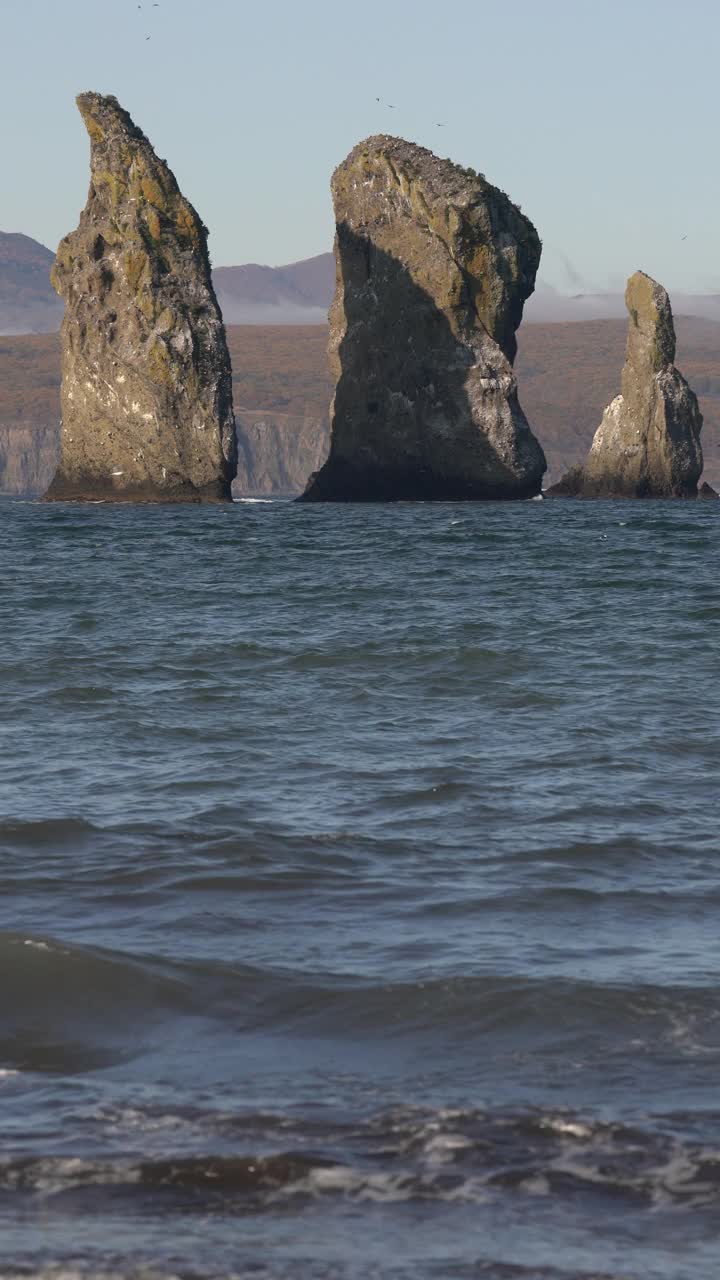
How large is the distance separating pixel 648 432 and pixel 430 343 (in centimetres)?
1583

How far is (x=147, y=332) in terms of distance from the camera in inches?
3381

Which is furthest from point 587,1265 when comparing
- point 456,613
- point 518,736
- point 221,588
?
point 221,588

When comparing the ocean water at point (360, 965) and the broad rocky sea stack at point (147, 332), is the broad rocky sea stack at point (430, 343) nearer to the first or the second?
the broad rocky sea stack at point (147, 332)

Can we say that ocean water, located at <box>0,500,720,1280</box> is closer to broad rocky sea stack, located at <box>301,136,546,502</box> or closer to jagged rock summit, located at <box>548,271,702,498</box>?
broad rocky sea stack, located at <box>301,136,546,502</box>

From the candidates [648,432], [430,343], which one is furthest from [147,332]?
[648,432]

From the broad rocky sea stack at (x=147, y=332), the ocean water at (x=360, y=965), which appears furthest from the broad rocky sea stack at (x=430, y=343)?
the ocean water at (x=360, y=965)

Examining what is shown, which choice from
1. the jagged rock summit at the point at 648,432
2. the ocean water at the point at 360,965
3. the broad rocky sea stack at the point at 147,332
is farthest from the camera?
the jagged rock summit at the point at 648,432

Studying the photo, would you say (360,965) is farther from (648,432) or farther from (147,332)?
(648,432)

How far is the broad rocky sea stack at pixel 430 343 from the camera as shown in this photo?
93000mm

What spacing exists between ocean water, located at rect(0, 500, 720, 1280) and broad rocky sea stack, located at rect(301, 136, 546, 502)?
72.9m

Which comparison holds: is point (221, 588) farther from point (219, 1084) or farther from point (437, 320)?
point (437, 320)

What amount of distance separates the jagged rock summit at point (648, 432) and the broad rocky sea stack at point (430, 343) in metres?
8.75

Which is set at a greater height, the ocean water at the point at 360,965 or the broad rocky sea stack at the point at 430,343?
the broad rocky sea stack at the point at 430,343

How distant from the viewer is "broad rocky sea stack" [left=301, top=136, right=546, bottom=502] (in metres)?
93.0
